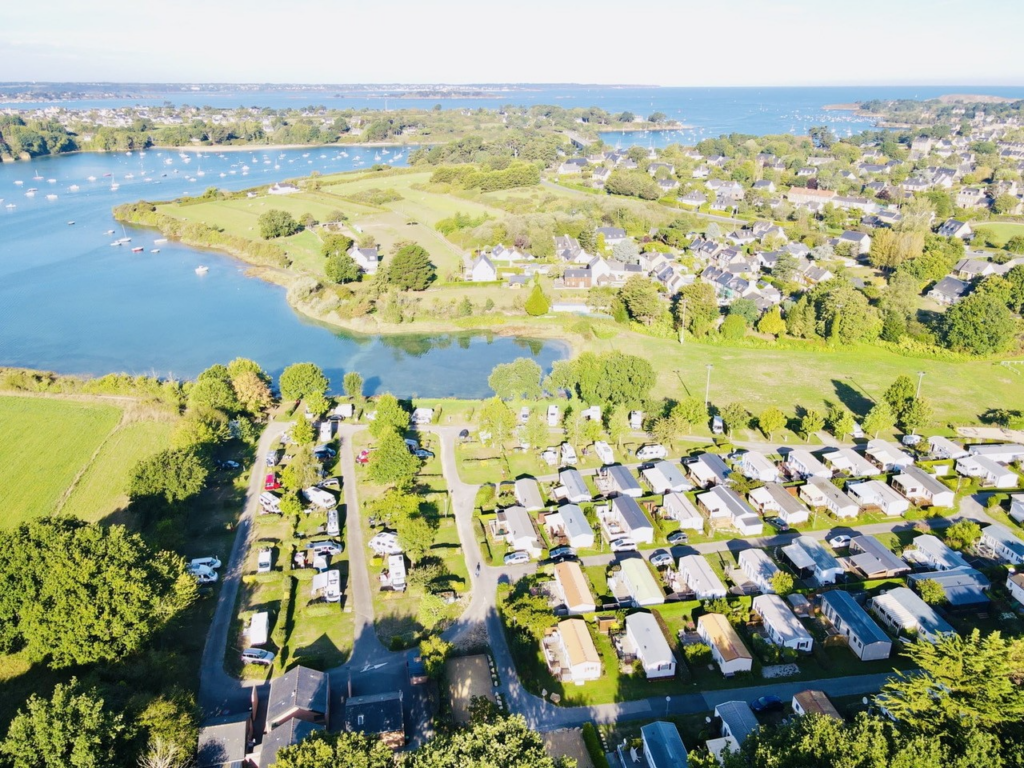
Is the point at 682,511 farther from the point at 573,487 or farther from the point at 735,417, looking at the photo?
the point at 735,417

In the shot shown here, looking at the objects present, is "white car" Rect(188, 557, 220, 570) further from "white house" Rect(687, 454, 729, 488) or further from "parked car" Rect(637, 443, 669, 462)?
"white house" Rect(687, 454, 729, 488)

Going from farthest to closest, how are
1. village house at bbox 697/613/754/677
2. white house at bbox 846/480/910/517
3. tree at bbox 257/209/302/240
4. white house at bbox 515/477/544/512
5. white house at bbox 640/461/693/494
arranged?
tree at bbox 257/209/302/240, white house at bbox 640/461/693/494, white house at bbox 515/477/544/512, white house at bbox 846/480/910/517, village house at bbox 697/613/754/677

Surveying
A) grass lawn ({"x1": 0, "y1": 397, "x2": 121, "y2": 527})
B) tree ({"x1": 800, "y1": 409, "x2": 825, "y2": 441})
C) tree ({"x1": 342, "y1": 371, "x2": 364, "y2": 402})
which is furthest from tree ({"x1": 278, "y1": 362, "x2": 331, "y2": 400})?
tree ({"x1": 800, "y1": 409, "x2": 825, "y2": 441})

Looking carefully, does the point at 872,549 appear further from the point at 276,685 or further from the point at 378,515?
the point at 276,685

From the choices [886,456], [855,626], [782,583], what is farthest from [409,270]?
[855,626]

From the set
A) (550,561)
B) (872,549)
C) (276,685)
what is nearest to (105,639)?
(276,685)

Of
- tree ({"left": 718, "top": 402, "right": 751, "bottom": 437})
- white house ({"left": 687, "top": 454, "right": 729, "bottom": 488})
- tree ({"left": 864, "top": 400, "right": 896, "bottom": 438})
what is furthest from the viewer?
tree ({"left": 718, "top": 402, "right": 751, "bottom": 437})

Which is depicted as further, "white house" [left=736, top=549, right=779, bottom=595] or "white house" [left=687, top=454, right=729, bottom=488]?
"white house" [left=687, top=454, right=729, bottom=488]
